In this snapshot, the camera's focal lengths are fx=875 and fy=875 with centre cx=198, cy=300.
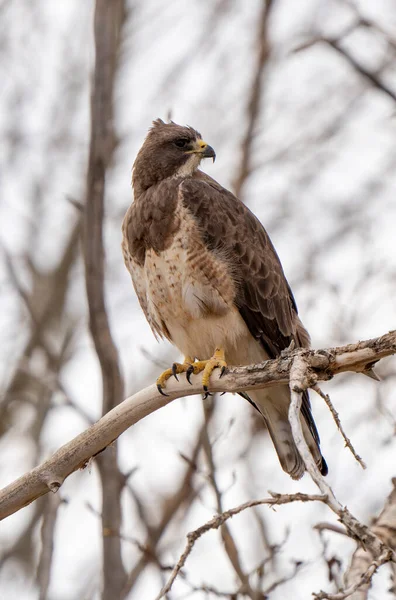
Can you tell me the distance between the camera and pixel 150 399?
4.33 m

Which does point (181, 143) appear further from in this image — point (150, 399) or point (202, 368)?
point (150, 399)

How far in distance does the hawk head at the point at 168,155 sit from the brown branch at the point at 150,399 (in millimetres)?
1868

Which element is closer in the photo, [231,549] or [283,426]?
[231,549]

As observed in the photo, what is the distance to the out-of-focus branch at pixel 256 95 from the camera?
336 inches

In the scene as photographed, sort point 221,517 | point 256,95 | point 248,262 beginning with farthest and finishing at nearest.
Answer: point 256,95
point 248,262
point 221,517

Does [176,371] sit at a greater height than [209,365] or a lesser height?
greater

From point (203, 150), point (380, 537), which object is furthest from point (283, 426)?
point (203, 150)

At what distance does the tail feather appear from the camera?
5.45m

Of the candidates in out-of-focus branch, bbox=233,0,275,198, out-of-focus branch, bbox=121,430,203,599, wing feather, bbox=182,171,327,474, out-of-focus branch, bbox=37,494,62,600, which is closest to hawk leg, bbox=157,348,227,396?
wing feather, bbox=182,171,327,474

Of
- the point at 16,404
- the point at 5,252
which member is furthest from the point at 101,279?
the point at 16,404

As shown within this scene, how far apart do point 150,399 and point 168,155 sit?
227 centimetres

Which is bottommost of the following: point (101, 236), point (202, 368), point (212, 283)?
point (202, 368)

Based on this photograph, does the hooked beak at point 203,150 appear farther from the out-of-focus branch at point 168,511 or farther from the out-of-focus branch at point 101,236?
the out-of-focus branch at point 168,511

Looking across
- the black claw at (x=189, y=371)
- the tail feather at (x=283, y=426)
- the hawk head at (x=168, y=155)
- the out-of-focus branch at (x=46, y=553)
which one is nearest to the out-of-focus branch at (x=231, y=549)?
the tail feather at (x=283, y=426)
